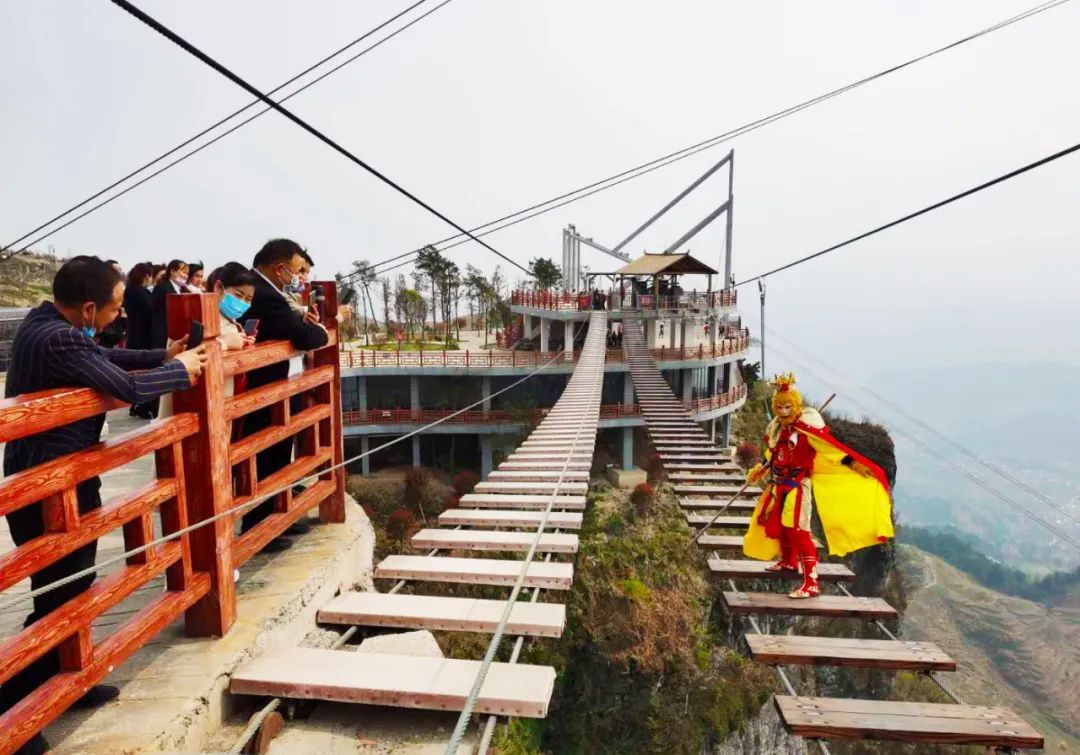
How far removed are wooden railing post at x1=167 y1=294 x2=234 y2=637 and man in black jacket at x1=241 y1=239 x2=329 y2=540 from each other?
0.71 meters

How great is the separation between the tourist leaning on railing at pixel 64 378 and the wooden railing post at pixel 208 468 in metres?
0.25

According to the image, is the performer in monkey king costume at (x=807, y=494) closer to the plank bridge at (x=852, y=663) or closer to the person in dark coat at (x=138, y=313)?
the plank bridge at (x=852, y=663)

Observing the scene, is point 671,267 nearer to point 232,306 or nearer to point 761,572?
point 761,572

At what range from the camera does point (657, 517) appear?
67.9ft

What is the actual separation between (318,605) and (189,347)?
5.09 feet

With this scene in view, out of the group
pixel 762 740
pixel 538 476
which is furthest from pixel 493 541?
pixel 762 740

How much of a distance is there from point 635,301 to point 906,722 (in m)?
23.8

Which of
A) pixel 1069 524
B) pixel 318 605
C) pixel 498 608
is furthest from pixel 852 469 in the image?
pixel 1069 524

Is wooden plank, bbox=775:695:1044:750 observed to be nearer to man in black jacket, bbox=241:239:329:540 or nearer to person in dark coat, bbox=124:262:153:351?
man in black jacket, bbox=241:239:329:540

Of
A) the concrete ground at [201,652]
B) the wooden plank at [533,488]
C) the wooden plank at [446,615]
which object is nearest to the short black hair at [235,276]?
the concrete ground at [201,652]

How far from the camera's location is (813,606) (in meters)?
3.98

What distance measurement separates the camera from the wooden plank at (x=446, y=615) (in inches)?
113

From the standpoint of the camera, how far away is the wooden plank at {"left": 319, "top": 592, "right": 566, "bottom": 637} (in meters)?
2.87

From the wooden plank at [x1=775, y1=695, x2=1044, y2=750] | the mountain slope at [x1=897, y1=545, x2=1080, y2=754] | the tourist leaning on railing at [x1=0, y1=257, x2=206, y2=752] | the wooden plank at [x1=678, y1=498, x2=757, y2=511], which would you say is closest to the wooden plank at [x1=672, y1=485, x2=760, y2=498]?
the wooden plank at [x1=678, y1=498, x2=757, y2=511]
